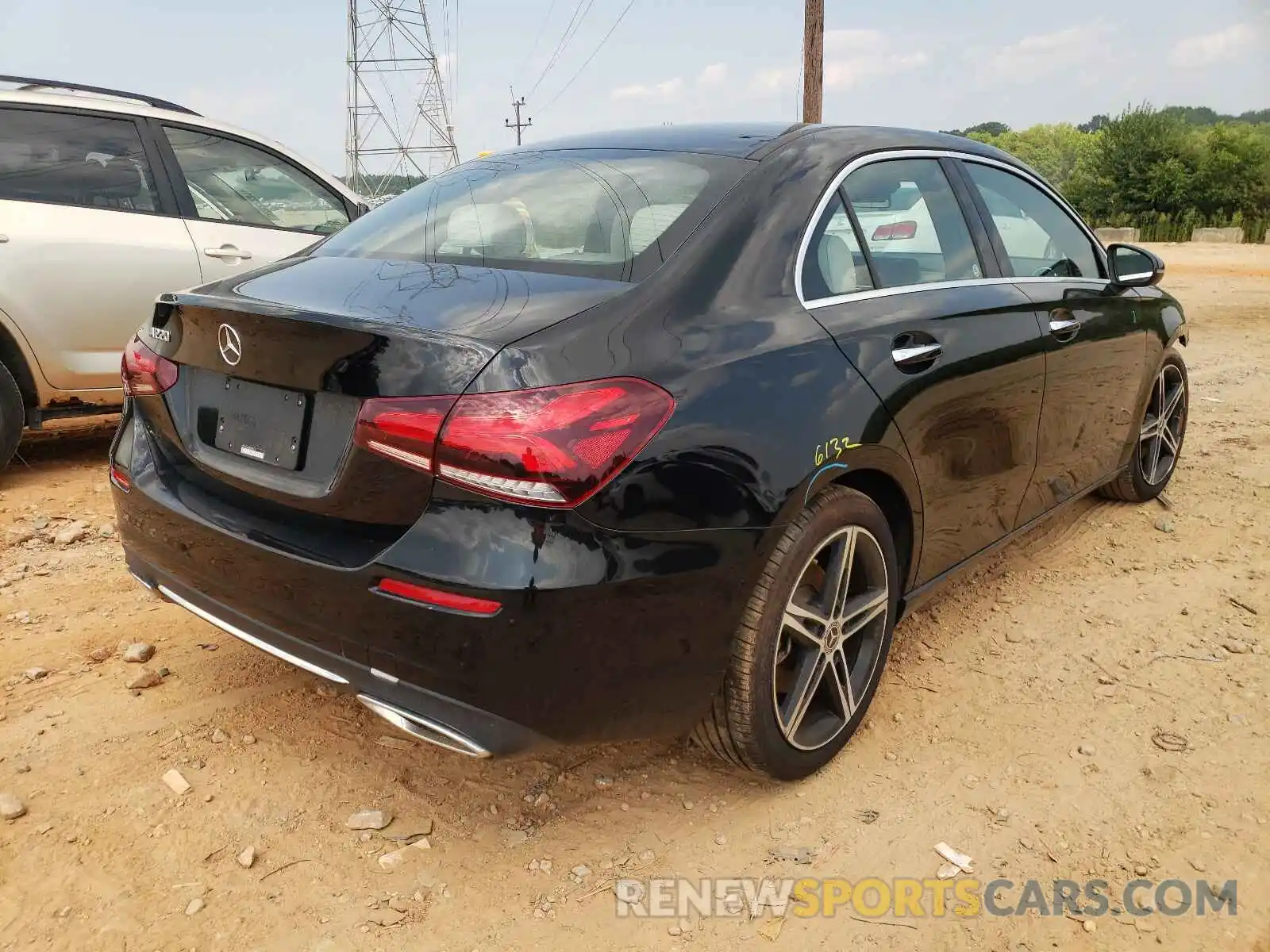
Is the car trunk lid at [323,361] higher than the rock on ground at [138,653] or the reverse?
higher

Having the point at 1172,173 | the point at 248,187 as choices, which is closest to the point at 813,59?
the point at 248,187

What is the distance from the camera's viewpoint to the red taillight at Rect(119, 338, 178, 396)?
2.51m

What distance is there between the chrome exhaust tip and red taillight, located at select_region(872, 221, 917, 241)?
180cm

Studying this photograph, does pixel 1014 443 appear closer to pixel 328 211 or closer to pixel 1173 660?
pixel 1173 660

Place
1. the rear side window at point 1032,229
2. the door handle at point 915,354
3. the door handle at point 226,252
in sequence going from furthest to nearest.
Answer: the door handle at point 226,252 < the rear side window at point 1032,229 < the door handle at point 915,354

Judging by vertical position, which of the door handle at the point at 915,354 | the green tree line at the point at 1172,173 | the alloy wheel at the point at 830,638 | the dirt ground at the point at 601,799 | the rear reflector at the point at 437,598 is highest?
the green tree line at the point at 1172,173

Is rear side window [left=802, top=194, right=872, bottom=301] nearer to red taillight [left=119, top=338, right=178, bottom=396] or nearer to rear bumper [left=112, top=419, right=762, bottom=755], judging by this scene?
rear bumper [left=112, top=419, right=762, bottom=755]

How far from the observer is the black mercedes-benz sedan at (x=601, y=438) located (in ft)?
6.36

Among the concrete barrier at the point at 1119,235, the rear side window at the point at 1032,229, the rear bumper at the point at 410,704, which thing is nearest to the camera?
the rear bumper at the point at 410,704

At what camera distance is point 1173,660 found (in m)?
3.33

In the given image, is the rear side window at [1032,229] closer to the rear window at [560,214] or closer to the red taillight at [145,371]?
the rear window at [560,214]

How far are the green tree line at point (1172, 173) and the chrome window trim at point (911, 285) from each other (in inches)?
1130

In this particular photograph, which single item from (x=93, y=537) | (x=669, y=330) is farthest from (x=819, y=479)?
(x=93, y=537)

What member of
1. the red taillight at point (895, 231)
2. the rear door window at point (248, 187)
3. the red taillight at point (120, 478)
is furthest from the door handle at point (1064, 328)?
the rear door window at point (248, 187)
